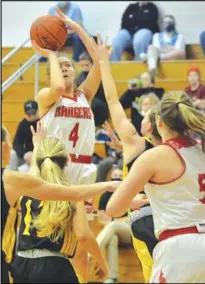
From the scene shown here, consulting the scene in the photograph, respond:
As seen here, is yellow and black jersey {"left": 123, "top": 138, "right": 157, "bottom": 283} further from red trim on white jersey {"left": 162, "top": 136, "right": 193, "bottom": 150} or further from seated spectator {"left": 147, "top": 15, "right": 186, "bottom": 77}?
seated spectator {"left": 147, "top": 15, "right": 186, "bottom": 77}

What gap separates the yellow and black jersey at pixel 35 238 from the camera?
14.3 feet

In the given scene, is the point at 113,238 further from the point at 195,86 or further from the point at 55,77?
the point at 195,86

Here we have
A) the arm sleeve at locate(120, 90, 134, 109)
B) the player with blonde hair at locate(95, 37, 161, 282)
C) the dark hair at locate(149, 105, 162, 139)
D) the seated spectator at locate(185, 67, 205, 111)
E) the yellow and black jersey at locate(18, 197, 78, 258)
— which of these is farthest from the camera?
the arm sleeve at locate(120, 90, 134, 109)

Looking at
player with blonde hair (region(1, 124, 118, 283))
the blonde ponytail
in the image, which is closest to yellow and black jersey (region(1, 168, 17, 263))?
player with blonde hair (region(1, 124, 118, 283))

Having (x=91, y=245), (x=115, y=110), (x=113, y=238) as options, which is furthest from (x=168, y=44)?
(x=115, y=110)

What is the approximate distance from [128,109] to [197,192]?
5770 mm

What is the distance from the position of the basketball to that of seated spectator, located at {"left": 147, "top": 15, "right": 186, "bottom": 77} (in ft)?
14.8

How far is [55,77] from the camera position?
5.11 metres

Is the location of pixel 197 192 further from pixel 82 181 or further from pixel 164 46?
pixel 164 46

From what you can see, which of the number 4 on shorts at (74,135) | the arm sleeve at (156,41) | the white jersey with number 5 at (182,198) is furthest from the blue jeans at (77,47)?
the white jersey with number 5 at (182,198)

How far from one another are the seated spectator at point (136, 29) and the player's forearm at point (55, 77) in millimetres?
5303

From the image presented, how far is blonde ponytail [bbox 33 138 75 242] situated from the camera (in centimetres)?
430

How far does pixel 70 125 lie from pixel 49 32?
742 mm

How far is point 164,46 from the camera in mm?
10211
